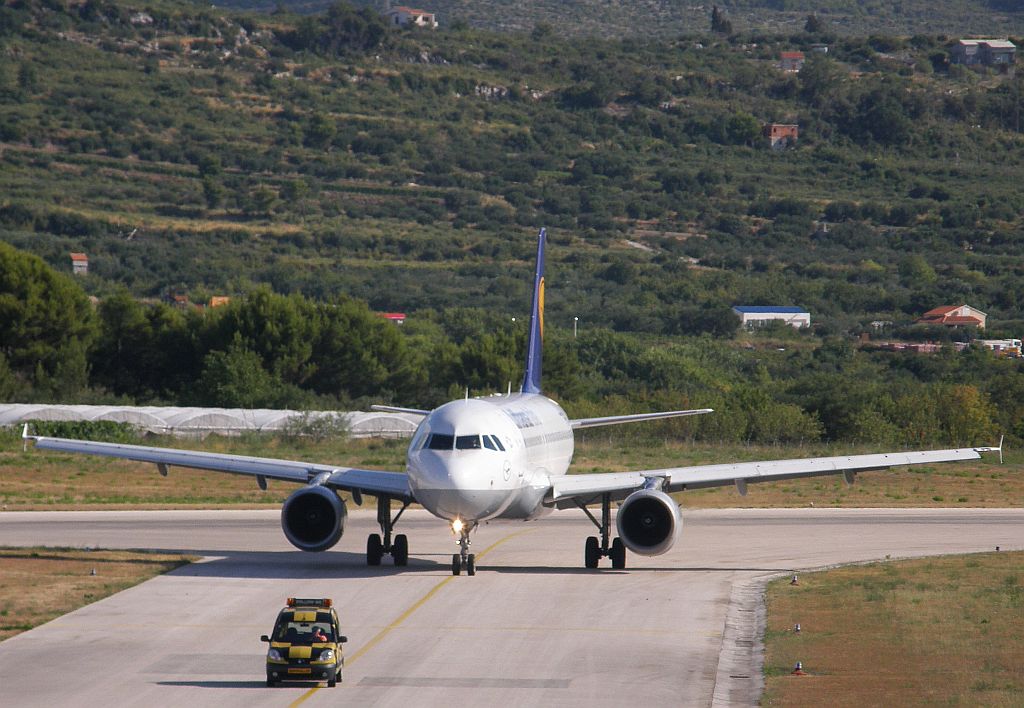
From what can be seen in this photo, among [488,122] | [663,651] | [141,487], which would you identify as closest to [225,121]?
[488,122]

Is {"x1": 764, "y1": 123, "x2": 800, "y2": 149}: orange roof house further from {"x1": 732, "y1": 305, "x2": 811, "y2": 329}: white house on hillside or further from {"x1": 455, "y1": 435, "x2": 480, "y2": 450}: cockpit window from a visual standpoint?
{"x1": 455, "y1": 435, "x2": 480, "y2": 450}: cockpit window

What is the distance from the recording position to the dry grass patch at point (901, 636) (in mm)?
20359

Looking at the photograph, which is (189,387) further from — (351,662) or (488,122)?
(488,122)

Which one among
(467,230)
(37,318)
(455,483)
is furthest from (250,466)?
(467,230)

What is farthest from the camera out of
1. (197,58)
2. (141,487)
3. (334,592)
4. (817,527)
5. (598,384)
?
(197,58)

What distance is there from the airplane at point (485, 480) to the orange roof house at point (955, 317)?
312 ft

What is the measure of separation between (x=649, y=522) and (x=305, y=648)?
12.2m

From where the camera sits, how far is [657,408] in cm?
8488

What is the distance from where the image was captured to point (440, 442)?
1182 inches

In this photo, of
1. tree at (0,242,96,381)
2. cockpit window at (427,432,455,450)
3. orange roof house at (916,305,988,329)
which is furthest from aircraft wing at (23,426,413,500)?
orange roof house at (916,305,988,329)

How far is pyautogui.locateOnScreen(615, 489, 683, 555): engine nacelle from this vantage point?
3116 cm

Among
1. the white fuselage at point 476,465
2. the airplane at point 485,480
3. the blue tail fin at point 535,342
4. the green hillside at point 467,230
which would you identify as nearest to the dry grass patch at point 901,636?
the airplane at point 485,480

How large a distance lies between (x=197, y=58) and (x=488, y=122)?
122 feet

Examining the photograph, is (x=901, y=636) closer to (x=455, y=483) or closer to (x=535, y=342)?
(x=455, y=483)
